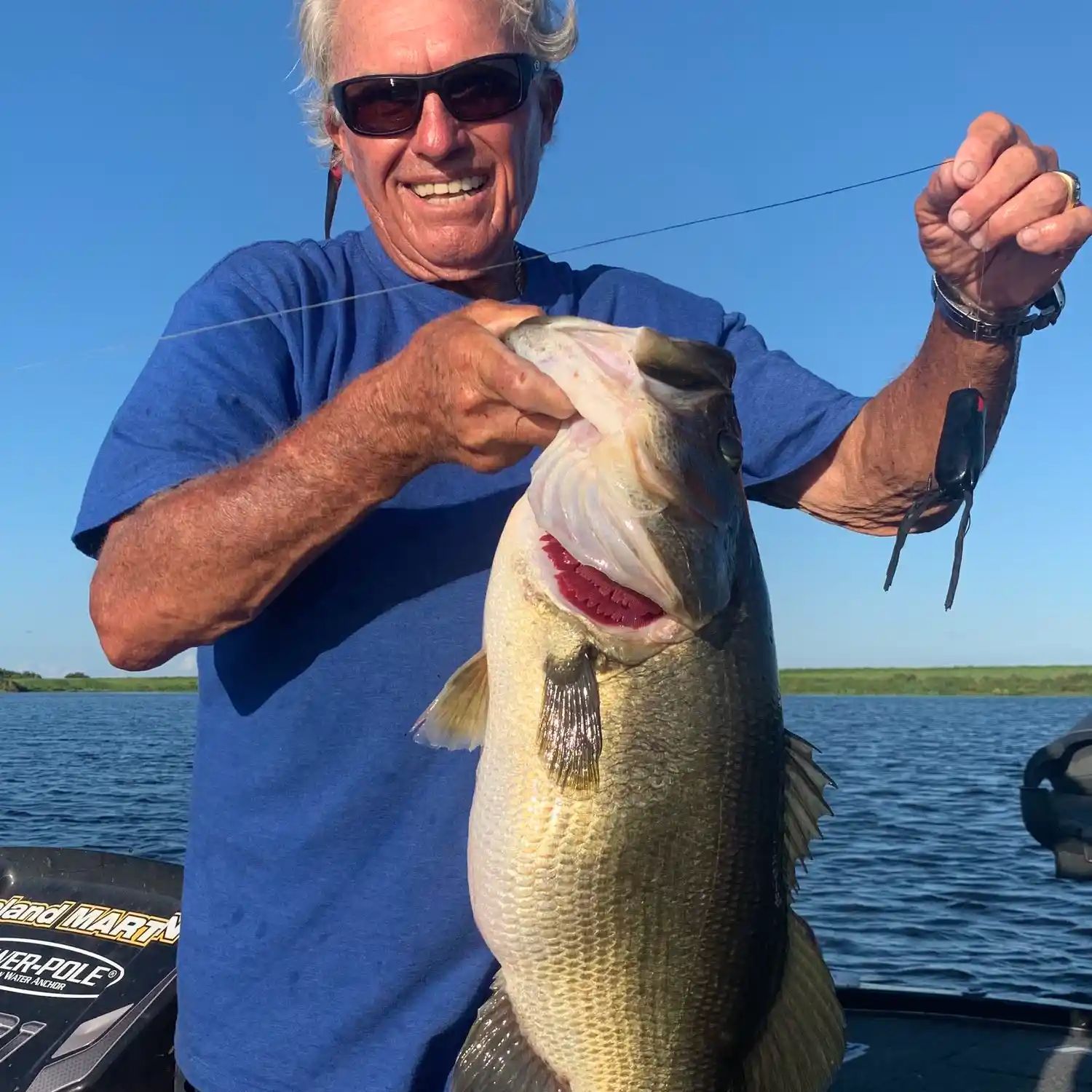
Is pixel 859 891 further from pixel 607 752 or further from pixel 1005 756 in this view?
pixel 1005 756

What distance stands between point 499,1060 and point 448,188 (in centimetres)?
216

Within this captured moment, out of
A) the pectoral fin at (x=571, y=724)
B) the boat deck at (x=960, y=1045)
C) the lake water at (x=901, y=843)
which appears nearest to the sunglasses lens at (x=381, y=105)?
the pectoral fin at (x=571, y=724)

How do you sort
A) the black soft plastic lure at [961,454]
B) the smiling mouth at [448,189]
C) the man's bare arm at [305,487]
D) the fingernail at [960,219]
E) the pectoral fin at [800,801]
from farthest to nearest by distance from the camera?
the smiling mouth at [448,189]
the black soft plastic lure at [961,454]
the pectoral fin at [800,801]
the fingernail at [960,219]
the man's bare arm at [305,487]

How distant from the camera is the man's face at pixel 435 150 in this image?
294cm

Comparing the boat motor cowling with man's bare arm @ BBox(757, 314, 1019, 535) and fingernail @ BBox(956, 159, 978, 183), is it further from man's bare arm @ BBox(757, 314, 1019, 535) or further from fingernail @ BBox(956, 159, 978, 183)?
fingernail @ BBox(956, 159, 978, 183)

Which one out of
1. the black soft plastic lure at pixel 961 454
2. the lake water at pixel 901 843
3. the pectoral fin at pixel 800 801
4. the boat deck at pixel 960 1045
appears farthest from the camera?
the lake water at pixel 901 843

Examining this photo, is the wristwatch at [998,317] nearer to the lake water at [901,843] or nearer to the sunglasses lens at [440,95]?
the sunglasses lens at [440,95]

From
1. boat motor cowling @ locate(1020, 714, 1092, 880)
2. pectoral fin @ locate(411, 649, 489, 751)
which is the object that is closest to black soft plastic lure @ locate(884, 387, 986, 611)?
pectoral fin @ locate(411, 649, 489, 751)

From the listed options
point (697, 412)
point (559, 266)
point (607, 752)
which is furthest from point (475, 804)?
point (559, 266)

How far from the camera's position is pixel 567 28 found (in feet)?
11.0

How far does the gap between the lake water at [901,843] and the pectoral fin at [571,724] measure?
181 inches

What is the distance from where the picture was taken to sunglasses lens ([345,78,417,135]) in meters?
2.93

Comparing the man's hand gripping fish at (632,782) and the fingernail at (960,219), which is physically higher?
the fingernail at (960,219)

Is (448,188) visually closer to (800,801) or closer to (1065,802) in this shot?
(800,801)
